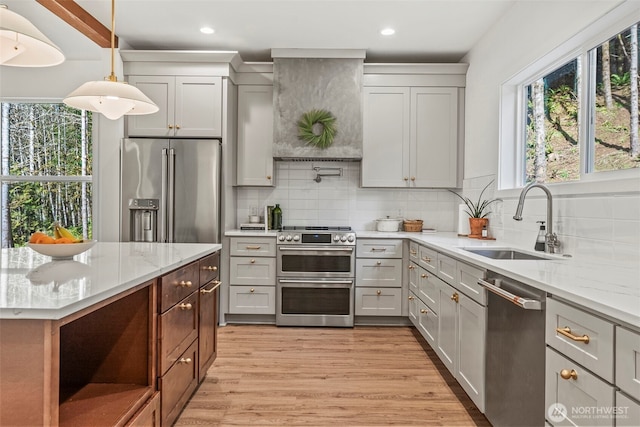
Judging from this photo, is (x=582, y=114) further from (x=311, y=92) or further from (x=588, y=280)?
(x=311, y=92)

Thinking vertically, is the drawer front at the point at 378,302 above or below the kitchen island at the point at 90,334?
below

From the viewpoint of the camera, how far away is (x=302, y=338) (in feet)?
11.2

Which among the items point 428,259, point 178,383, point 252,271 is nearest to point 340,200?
point 252,271

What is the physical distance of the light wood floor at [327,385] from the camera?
2121 millimetres

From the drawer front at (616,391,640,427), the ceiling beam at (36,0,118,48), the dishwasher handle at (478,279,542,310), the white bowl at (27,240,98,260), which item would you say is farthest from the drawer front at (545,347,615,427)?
the ceiling beam at (36,0,118,48)

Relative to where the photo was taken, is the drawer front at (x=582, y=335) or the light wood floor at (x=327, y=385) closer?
the drawer front at (x=582, y=335)

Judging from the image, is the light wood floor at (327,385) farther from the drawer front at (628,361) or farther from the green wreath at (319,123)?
the green wreath at (319,123)

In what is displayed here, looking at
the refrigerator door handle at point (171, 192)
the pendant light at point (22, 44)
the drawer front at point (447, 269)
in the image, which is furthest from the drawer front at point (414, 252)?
the pendant light at point (22, 44)

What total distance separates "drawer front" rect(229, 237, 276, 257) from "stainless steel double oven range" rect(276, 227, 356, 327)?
0.11 metres

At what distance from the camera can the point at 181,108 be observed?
12.4 feet

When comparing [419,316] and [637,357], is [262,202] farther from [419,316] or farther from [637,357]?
[637,357]

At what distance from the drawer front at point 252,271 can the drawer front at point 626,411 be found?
9.78 ft

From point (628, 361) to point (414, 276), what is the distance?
8.20 feet

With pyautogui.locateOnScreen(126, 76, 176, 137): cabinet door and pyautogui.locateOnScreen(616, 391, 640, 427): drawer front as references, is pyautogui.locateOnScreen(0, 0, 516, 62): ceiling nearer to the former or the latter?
pyautogui.locateOnScreen(126, 76, 176, 137): cabinet door
